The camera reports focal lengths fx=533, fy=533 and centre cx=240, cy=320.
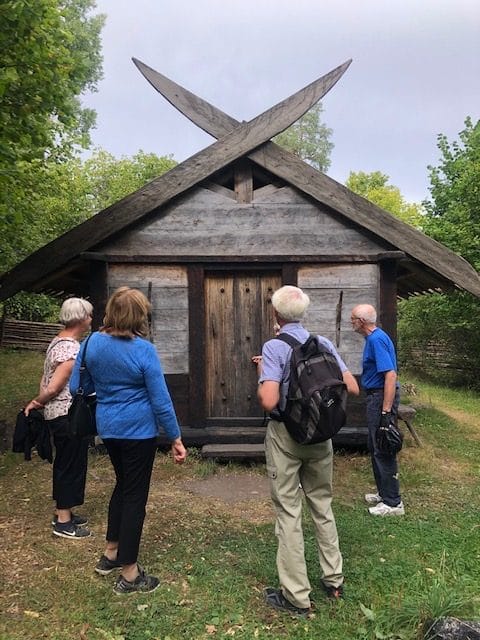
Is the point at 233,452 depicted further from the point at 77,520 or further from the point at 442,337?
the point at 442,337

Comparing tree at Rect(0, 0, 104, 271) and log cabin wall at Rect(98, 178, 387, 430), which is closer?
tree at Rect(0, 0, 104, 271)

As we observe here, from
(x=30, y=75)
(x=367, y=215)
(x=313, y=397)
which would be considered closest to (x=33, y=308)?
(x=30, y=75)

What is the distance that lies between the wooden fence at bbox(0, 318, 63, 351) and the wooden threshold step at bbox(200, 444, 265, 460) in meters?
15.6

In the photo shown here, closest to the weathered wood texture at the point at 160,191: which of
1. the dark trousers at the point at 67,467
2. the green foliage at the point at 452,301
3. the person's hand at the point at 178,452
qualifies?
the dark trousers at the point at 67,467

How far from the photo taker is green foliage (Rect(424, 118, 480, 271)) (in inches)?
621

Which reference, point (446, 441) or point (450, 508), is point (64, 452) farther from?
point (446, 441)

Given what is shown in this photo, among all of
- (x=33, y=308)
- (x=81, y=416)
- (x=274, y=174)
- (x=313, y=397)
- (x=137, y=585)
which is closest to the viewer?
(x=313, y=397)

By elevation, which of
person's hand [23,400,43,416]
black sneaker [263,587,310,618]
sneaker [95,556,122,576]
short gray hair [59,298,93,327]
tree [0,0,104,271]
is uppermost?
tree [0,0,104,271]

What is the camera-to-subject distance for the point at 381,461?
4.87 m

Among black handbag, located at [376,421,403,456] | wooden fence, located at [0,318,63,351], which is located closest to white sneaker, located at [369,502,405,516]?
black handbag, located at [376,421,403,456]

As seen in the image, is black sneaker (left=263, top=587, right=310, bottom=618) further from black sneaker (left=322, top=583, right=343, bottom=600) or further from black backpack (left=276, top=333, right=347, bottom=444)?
black backpack (left=276, top=333, right=347, bottom=444)

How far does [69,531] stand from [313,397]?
2601 mm

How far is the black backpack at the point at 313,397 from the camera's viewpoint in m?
Result: 3.11

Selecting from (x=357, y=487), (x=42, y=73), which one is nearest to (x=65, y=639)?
(x=357, y=487)
